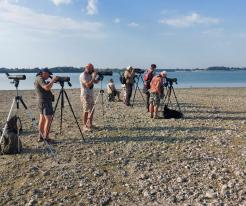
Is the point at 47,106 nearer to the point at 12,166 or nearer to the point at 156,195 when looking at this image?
the point at 12,166

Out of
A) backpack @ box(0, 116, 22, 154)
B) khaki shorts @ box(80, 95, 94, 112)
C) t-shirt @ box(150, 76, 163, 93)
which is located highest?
t-shirt @ box(150, 76, 163, 93)

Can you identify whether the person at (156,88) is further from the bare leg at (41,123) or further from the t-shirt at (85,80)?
the bare leg at (41,123)

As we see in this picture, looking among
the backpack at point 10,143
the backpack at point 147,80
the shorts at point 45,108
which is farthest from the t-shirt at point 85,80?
the backpack at point 147,80

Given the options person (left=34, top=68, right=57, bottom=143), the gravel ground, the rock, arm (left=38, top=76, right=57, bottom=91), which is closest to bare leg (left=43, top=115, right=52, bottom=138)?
person (left=34, top=68, right=57, bottom=143)

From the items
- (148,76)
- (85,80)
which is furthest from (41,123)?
(148,76)

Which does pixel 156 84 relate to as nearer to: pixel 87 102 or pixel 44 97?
pixel 87 102

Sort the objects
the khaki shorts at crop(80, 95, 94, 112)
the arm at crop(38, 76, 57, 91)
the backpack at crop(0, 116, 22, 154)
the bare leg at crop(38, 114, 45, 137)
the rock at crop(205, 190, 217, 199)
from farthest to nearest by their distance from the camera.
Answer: the khaki shorts at crop(80, 95, 94, 112), the bare leg at crop(38, 114, 45, 137), the arm at crop(38, 76, 57, 91), the backpack at crop(0, 116, 22, 154), the rock at crop(205, 190, 217, 199)

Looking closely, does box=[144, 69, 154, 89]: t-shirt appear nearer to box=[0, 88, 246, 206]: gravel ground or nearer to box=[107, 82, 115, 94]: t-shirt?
box=[0, 88, 246, 206]: gravel ground

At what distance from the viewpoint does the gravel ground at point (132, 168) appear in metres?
7.13

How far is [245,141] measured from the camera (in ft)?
36.3

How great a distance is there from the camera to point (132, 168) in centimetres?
874

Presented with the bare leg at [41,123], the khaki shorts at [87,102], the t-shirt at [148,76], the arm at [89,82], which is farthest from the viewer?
the t-shirt at [148,76]

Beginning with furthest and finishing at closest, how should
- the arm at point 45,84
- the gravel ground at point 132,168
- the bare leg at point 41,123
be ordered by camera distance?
the bare leg at point 41,123
the arm at point 45,84
the gravel ground at point 132,168

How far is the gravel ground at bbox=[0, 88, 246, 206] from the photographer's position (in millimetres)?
7133
